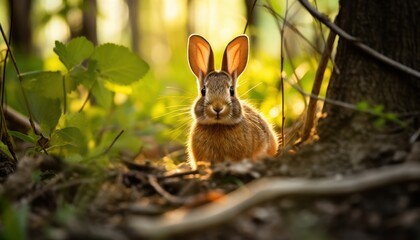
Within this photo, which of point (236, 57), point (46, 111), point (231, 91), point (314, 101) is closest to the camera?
point (314, 101)

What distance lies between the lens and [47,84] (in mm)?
4410

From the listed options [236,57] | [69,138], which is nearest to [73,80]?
[69,138]

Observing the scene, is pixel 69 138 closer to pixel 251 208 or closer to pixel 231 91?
pixel 231 91

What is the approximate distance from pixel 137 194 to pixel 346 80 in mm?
1437

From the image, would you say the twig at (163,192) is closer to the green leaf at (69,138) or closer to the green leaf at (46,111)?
the green leaf at (69,138)

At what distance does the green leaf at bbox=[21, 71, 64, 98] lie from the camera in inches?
174

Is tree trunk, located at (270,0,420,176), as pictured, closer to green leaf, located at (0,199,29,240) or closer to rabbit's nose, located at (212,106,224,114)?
rabbit's nose, located at (212,106,224,114)

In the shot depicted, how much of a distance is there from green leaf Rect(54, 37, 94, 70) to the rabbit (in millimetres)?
A: 1072

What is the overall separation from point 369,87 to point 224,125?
1.59 meters

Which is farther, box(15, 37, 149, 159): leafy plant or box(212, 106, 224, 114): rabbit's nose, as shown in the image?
box(212, 106, 224, 114): rabbit's nose

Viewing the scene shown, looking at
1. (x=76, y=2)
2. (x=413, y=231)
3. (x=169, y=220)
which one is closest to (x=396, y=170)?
(x=413, y=231)

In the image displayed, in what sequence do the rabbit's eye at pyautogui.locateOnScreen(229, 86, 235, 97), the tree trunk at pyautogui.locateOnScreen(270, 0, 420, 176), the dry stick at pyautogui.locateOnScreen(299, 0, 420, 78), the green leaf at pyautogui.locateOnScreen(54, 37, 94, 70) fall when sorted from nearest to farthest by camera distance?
the tree trunk at pyautogui.locateOnScreen(270, 0, 420, 176), the dry stick at pyautogui.locateOnScreen(299, 0, 420, 78), the green leaf at pyautogui.locateOnScreen(54, 37, 94, 70), the rabbit's eye at pyautogui.locateOnScreen(229, 86, 235, 97)

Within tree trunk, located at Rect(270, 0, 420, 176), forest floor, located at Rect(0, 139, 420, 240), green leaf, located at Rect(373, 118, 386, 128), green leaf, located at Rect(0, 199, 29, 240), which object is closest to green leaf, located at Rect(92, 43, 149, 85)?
forest floor, located at Rect(0, 139, 420, 240)

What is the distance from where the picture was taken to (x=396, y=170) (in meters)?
2.52
